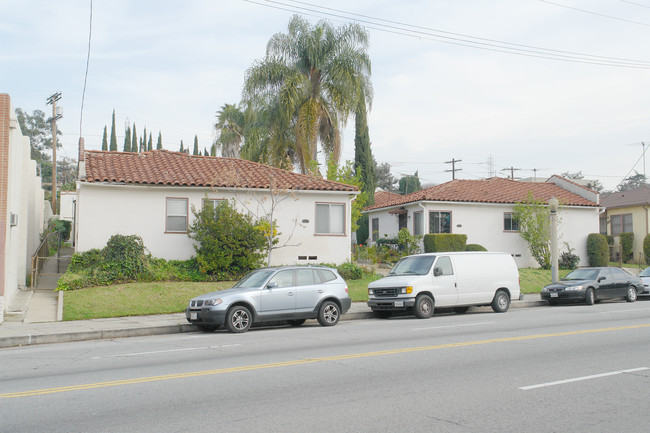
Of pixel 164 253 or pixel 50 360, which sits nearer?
pixel 50 360

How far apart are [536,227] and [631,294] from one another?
29.1ft

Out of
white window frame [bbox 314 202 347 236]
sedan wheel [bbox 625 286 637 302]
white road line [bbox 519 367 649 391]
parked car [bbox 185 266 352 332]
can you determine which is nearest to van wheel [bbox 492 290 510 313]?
parked car [bbox 185 266 352 332]

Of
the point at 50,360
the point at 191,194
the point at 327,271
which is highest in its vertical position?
the point at 191,194

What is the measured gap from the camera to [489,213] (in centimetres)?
3206

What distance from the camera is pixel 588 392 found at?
295 inches

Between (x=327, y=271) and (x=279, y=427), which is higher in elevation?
(x=327, y=271)

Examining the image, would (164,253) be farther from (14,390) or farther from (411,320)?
(14,390)

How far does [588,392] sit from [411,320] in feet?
31.6

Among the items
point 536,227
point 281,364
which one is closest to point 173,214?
point 281,364

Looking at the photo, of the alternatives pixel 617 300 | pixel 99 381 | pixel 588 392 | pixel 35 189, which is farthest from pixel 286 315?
pixel 35 189

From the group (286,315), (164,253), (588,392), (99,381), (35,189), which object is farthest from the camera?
(35,189)

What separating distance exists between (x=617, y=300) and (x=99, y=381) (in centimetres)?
2178

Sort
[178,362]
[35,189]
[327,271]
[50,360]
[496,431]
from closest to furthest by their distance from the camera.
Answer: [496,431] < [178,362] < [50,360] < [327,271] < [35,189]

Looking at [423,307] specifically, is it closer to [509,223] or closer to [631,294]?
[631,294]
